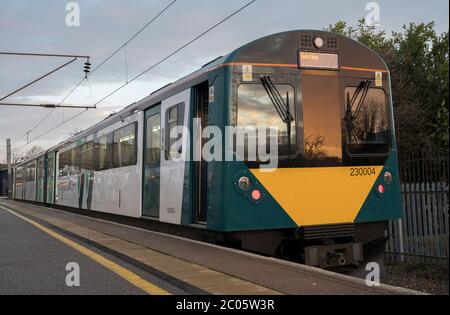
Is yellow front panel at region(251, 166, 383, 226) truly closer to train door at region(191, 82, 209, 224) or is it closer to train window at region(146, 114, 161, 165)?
train door at region(191, 82, 209, 224)

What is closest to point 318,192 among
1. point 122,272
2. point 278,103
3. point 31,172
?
point 278,103

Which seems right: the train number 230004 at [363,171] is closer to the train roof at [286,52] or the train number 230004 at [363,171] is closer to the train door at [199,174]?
the train roof at [286,52]

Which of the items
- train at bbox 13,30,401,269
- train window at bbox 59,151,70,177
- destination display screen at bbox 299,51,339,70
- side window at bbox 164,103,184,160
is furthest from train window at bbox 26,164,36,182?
destination display screen at bbox 299,51,339,70

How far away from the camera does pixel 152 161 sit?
9.99 metres

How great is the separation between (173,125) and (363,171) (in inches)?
128

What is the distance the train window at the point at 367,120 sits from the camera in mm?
7398

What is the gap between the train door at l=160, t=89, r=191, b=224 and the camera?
8336mm

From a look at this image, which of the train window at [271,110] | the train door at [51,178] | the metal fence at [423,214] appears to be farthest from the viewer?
the train door at [51,178]

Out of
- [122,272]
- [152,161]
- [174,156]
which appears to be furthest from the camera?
[152,161]

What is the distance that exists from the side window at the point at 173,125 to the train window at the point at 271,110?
175 centimetres

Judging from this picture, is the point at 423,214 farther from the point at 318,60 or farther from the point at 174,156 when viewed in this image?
the point at 174,156

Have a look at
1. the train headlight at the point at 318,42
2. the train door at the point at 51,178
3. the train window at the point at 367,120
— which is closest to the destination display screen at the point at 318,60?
the train headlight at the point at 318,42

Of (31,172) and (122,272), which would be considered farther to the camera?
(31,172)
